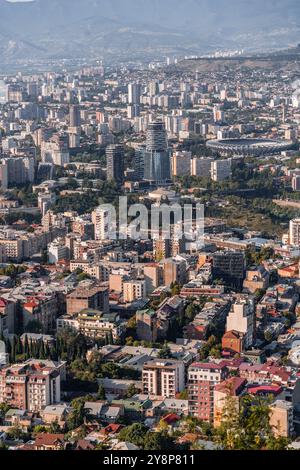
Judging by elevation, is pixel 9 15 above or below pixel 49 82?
above

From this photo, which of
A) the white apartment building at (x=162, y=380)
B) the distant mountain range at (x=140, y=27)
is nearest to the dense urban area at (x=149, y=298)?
the white apartment building at (x=162, y=380)

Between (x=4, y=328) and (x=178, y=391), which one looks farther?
(x=4, y=328)

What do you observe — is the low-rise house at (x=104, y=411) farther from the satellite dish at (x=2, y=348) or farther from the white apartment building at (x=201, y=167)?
the white apartment building at (x=201, y=167)

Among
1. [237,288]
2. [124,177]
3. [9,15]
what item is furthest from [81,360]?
[9,15]

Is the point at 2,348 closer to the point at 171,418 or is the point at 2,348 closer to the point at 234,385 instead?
the point at 171,418

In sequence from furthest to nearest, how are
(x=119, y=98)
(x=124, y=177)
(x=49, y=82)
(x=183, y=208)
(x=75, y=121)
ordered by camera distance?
(x=49, y=82), (x=119, y=98), (x=75, y=121), (x=124, y=177), (x=183, y=208)

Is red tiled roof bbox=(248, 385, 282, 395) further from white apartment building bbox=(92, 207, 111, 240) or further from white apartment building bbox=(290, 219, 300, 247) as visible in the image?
white apartment building bbox=(92, 207, 111, 240)

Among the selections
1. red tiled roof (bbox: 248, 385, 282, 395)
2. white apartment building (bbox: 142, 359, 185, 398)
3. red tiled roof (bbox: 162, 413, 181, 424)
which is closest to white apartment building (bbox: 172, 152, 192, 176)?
white apartment building (bbox: 142, 359, 185, 398)

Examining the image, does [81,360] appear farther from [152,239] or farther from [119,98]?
[119,98]
